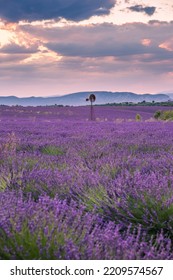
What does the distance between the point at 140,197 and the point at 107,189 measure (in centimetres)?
35

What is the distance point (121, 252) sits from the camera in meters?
1.97

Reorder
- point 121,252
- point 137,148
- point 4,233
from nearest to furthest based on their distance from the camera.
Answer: point 121,252
point 4,233
point 137,148

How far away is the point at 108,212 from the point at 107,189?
333 mm

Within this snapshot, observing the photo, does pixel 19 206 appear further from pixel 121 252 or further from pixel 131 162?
pixel 131 162

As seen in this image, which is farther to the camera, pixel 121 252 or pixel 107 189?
pixel 107 189

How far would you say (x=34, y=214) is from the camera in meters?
2.45

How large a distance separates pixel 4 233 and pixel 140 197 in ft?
3.67
